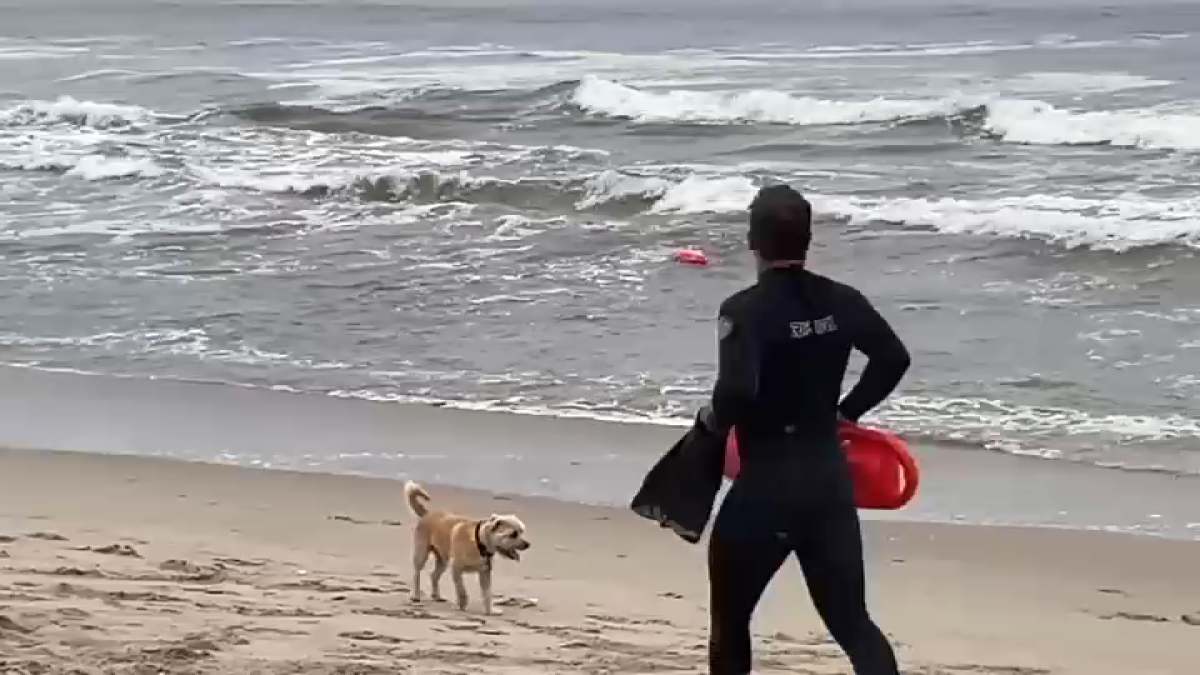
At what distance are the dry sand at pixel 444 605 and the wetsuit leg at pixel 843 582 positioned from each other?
1.30m

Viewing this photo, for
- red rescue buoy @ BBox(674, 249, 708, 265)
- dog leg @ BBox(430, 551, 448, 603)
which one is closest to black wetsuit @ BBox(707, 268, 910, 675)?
dog leg @ BBox(430, 551, 448, 603)

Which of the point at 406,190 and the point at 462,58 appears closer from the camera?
the point at 406,190

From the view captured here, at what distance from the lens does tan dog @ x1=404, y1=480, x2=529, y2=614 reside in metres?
6.00

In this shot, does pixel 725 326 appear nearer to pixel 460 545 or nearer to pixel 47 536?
pixel 460 545

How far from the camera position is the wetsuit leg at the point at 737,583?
394 cm

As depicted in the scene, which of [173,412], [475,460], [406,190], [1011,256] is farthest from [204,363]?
[406,190]

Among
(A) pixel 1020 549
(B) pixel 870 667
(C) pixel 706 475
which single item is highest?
(C) pixel 706 475

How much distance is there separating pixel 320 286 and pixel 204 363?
3128 mm

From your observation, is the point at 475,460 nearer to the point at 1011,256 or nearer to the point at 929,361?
the point at 929,361

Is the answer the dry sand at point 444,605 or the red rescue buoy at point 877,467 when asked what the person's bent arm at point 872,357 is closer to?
the red rescue buoy at point 877,467

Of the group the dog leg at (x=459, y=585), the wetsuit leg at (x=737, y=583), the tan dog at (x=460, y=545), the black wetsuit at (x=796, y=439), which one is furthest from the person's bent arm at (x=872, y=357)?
the dog leg at (x=459, y=585)

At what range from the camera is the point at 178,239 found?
17.0m

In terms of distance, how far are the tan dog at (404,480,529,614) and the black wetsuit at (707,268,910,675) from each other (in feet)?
6.53

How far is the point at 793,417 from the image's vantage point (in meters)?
3.83
